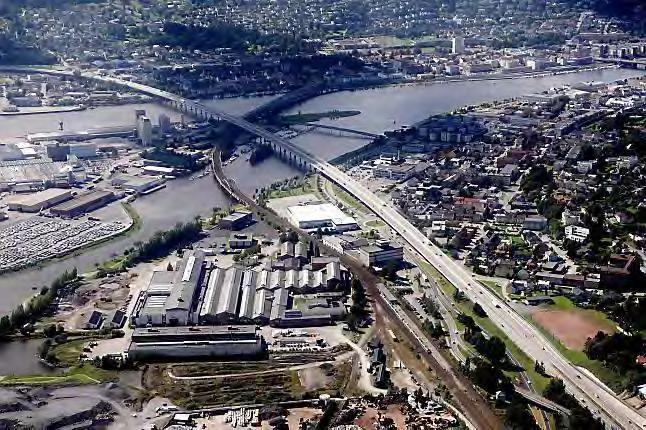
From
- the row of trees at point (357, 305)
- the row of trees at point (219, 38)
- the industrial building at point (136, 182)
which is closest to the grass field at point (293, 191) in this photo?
the industrial building at point (136, 182)

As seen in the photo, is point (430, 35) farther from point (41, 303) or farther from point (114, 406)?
point (114, 406)

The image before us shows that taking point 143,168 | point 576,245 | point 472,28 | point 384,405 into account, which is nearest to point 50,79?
point 143,168

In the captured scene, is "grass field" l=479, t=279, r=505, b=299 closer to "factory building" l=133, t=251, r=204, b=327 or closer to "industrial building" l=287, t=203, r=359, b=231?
"industrial building" l=287, t=203, r=359, b=231

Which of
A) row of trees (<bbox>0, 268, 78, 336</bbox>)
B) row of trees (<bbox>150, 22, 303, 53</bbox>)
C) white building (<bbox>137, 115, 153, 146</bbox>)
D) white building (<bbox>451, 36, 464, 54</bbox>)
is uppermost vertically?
row of trees (<bbox>150, 22, 303, 53</bbox>)

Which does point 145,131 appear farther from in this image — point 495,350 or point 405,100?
point 495,350

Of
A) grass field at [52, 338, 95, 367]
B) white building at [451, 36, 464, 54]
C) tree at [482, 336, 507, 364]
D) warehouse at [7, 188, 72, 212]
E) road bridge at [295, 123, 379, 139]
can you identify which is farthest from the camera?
white building at [451, 36, 464, 54]

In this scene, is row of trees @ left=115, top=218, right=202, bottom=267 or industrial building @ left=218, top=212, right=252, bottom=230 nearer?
row of trees @ left=115, top=218, right=202, bottom=267

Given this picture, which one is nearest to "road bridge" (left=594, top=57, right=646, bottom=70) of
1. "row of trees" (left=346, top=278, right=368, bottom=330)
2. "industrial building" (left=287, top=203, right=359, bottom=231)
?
"industrial building" (left=287, top=203, right=359, bottom=231)

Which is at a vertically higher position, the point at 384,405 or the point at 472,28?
the point at 472,28
